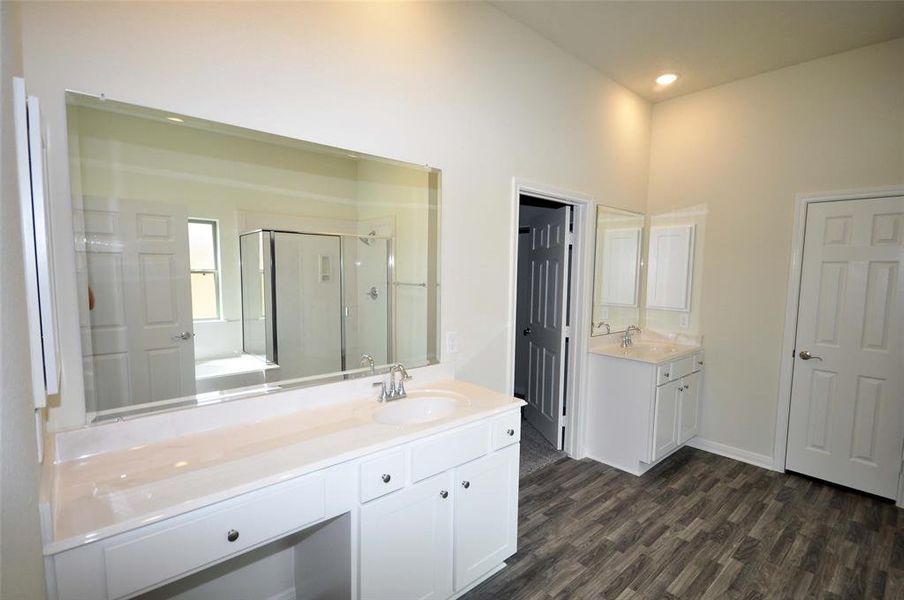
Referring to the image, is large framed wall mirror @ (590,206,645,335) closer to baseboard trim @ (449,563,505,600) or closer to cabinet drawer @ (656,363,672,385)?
cabinet drawer @ (656,363,672,385)

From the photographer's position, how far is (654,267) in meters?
3.77

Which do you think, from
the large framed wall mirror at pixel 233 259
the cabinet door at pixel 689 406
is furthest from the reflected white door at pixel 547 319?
the large framed wall mirror at pixel 233 259

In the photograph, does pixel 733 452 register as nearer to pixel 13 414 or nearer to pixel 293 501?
pixel 293 501

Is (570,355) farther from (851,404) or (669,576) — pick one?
(851,404)

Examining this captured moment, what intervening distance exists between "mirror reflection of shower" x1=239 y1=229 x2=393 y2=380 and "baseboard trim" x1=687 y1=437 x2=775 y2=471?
2.95m

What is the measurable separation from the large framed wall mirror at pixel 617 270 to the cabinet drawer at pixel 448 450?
1.84 metres

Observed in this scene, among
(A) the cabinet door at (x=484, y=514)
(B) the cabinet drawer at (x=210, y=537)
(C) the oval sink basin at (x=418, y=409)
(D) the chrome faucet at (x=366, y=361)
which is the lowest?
(A) the cabinet door at (x=484, y=514)

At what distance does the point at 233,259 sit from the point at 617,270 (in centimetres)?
298

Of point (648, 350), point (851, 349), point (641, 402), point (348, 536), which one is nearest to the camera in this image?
point (348, 536)

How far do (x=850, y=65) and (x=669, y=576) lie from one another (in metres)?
3.46

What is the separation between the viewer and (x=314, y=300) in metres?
2.04

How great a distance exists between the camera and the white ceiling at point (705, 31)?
7.70ft

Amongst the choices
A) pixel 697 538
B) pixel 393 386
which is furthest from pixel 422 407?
pixel 697 538

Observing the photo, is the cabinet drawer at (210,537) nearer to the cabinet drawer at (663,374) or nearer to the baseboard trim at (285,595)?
the baseboard trim at (285,595)
